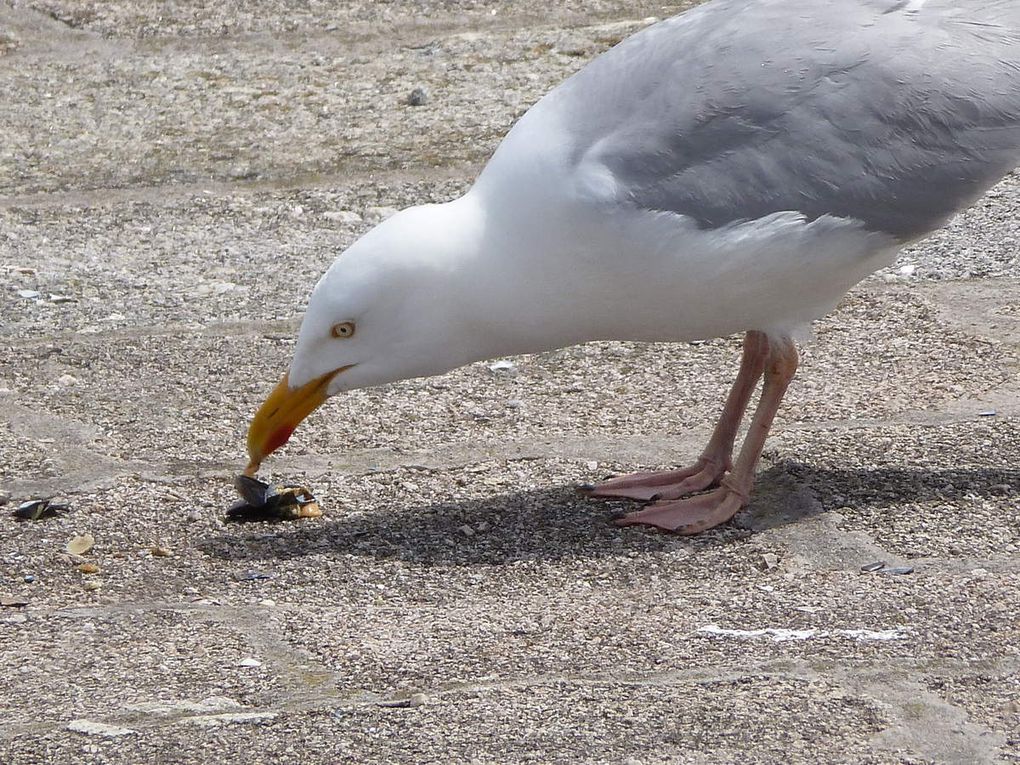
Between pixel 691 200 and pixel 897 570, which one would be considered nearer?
pixel 897 570

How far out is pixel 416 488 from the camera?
3.80 metres

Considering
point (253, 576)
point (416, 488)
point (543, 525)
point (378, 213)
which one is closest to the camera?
point (253, 576)

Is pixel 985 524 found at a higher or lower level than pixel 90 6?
lower

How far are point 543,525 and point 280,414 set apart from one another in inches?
26.0

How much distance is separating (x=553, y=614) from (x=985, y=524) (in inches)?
40.2

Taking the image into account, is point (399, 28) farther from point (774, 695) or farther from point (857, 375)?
point (774, 695)

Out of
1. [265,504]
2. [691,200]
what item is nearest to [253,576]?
[265,504]

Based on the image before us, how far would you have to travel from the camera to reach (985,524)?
135 inches

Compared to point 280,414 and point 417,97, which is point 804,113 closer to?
point 280,414

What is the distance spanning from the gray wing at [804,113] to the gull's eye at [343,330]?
2.10 feet

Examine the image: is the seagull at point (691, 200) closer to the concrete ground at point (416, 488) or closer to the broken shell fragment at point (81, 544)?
the concrete ground at point (416, 488)

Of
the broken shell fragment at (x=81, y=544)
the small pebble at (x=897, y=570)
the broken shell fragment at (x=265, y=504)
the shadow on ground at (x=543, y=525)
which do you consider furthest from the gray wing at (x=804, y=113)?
the broken shell fragment at (x=81, y=544)

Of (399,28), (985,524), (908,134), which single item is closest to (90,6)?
(399,28)

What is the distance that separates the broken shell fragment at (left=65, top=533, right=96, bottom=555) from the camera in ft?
11.3
